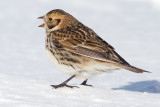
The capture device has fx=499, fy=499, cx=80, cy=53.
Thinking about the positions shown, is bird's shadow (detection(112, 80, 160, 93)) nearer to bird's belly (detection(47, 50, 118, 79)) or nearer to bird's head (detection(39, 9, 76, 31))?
bird's belly (detection(47, 50, 118, 79))

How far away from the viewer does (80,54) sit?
24.1ft

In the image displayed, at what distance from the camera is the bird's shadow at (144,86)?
8766 mm

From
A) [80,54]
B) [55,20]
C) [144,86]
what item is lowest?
[144,86]

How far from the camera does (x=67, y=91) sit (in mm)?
7043

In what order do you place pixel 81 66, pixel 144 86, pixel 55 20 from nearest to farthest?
pixel 81 66
pixel 55 20
pixel 144 86

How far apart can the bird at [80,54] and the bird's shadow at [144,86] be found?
1.55m

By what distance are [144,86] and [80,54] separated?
221cm

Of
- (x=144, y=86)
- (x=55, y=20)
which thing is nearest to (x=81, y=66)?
(x=55, y=20)

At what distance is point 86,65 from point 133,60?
407 centimetres

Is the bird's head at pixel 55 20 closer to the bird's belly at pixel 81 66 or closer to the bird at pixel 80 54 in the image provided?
the bird at pixel 80 54

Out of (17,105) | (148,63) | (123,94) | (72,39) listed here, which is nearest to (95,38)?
(72,39)

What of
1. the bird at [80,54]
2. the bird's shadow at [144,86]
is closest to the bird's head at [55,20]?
the bird at [80,54]

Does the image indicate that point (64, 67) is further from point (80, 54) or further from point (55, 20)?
point (55, 20)

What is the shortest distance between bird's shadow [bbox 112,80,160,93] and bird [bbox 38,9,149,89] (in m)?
1.55
